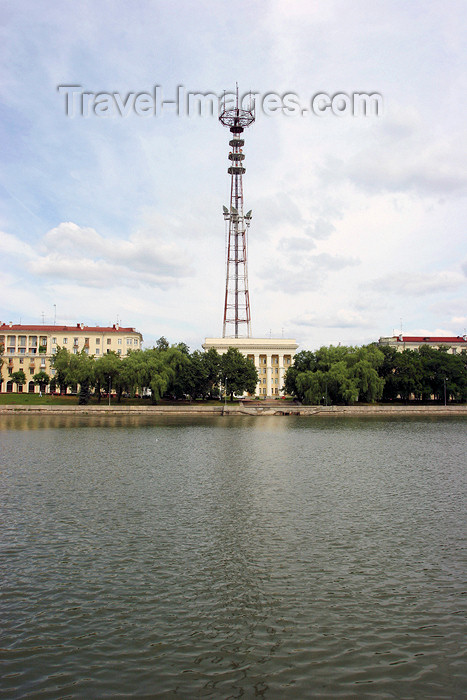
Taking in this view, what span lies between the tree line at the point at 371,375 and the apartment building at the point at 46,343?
47393 millimetres

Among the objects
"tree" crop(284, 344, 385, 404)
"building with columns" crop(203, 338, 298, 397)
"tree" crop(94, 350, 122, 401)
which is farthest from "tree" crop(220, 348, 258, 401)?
"building with columns" crop(203, 338, 298, 397)

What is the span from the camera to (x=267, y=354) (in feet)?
424

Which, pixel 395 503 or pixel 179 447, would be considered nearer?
pixel 395 503

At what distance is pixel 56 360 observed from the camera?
9050 cm

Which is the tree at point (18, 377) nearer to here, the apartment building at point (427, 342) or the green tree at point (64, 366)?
the green tree at point (64, 366)

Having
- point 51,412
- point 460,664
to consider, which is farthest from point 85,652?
point 51,412

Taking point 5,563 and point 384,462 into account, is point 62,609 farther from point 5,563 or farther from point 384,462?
point 384,462

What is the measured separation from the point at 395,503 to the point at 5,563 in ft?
43.8

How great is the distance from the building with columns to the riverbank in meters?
41.1

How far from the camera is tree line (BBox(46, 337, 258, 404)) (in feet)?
279

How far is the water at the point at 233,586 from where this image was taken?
8.22 m

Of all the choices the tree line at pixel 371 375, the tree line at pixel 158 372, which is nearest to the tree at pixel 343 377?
the tree line at pixel 371 375

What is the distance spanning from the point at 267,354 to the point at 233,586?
118m

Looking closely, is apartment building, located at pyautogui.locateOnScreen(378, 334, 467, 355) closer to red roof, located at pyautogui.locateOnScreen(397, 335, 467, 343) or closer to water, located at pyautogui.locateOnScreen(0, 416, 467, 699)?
red roof, located at pyautogui.locateOnScreen(397, 335, 467, 343)
